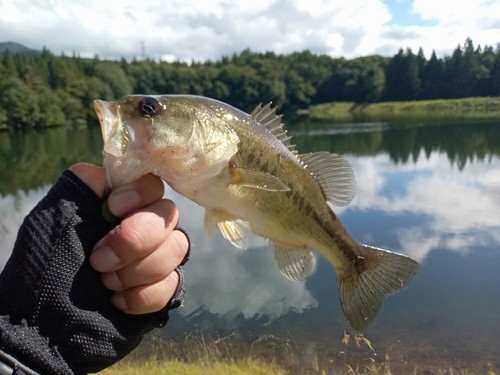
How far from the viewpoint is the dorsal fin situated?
308 centimetres

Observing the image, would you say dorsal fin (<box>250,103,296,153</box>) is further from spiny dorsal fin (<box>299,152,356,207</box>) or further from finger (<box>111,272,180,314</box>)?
finger (<box>111,272,180,314</box>)

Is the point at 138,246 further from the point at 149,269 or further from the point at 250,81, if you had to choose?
the point at 250,81

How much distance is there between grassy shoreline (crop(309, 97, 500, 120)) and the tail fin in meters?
69.4

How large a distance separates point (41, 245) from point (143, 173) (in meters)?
0.62

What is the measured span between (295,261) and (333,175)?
0.72m

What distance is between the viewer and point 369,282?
340 cm

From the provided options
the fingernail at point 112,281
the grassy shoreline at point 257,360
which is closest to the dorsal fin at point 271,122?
the fingernail at point 112,281

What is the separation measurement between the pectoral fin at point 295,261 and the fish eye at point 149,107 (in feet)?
4.42

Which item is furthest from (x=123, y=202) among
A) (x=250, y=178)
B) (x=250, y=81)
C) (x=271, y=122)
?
(x=250, y=81)

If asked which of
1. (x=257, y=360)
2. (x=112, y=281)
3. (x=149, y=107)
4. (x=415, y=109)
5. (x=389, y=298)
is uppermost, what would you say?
(x=149, y=107)

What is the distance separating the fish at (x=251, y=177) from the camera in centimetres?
241

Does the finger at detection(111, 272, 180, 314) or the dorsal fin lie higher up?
the dorsal fin

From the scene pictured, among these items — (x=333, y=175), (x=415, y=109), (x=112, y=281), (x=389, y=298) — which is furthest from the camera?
(x=415, y=109)

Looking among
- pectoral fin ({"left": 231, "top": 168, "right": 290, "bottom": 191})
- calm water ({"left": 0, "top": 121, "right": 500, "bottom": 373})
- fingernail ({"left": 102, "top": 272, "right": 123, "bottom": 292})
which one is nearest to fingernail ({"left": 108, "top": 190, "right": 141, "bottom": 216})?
fingernail ({"left": 102, "top": 272, "right": 123, "bottom": 292})
